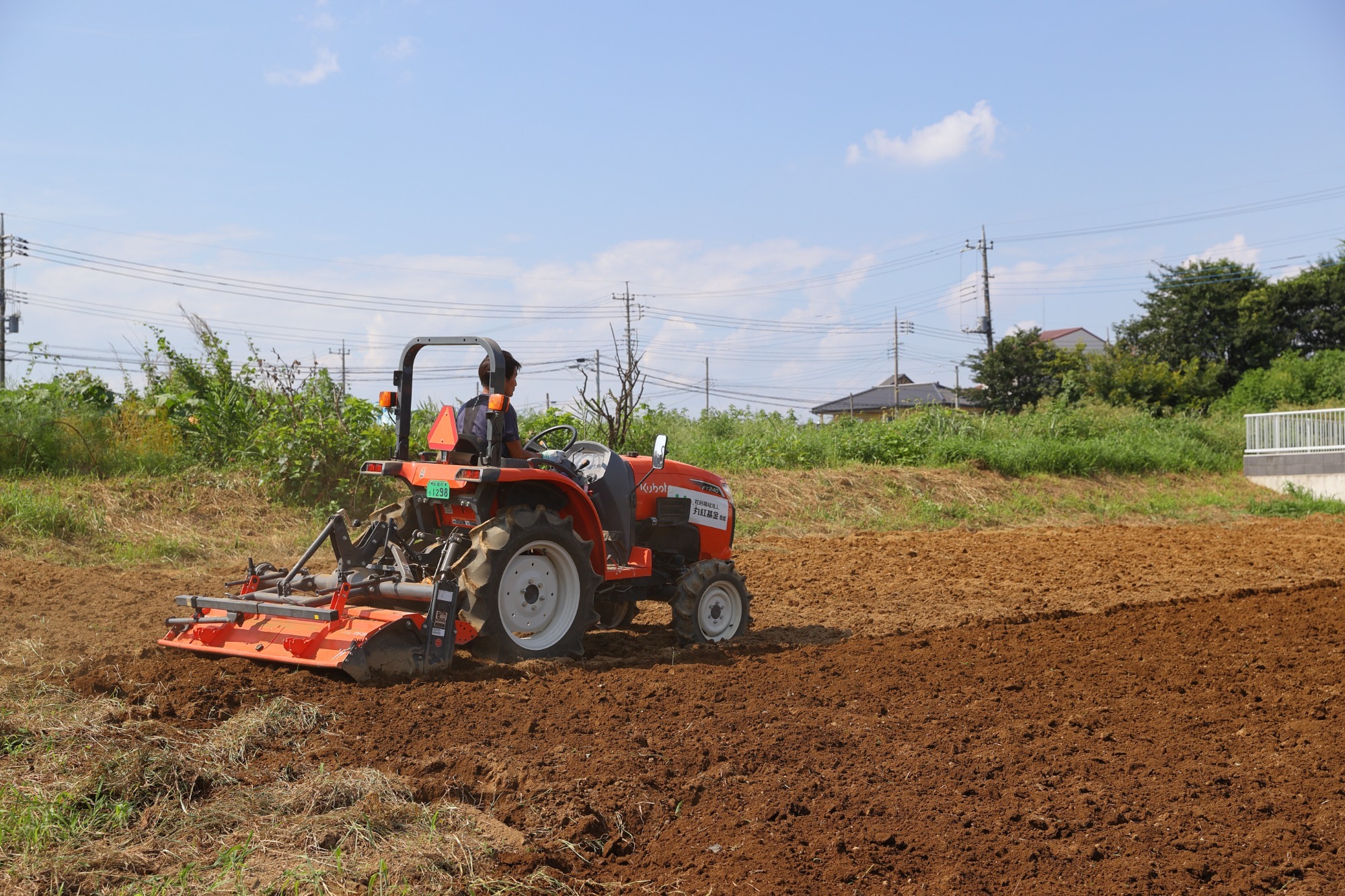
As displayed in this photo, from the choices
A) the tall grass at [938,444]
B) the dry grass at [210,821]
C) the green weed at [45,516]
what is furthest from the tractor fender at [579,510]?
the tall grass at [938,444]

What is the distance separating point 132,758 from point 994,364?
122 feet

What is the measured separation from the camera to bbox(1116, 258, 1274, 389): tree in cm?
3725

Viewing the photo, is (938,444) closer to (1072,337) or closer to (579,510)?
(579,510)

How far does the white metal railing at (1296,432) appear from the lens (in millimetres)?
21016

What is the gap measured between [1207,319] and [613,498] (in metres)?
38.3

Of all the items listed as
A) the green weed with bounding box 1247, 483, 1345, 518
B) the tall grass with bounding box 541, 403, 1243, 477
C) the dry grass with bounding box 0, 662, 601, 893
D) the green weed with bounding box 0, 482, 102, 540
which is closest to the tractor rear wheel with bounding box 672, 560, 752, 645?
the dry grass with bounding box 0, 662, 601, 893

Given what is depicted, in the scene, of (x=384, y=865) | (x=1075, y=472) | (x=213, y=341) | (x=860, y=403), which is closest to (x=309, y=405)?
(x=213, y=341)

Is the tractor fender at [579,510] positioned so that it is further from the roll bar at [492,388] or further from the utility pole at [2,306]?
the utility pole at [2,306]

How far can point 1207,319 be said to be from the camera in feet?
125

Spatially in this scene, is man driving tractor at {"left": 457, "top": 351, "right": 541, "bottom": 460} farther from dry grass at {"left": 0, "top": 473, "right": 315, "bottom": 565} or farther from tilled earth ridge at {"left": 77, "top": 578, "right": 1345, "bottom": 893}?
dry grass at {"left": 0, "top": 473, "right": 315, "bottom": 565}

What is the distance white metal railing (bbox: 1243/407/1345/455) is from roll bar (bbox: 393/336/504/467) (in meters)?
20.9

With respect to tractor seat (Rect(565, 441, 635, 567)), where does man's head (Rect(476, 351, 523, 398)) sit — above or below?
above

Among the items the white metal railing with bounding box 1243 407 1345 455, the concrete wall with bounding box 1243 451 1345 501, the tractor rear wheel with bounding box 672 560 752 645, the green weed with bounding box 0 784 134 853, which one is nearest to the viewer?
the green weed with bounding box 0 784 134 853

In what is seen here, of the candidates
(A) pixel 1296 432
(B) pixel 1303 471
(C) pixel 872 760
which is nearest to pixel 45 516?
(C) pixel 872 760
